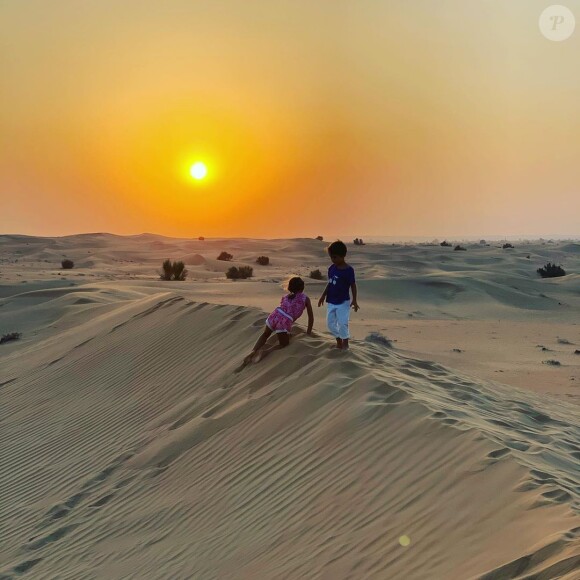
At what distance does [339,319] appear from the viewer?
7.34 metres

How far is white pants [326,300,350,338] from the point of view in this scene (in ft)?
24.0

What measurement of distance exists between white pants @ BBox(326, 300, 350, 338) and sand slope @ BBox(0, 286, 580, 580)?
0.24 meters

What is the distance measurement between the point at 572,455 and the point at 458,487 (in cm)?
180

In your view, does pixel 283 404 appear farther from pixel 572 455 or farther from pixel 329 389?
pixel 572 455

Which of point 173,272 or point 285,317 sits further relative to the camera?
point 173,272

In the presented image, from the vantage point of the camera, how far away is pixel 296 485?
4.72 meters

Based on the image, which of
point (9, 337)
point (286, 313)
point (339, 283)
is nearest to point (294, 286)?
point (286, 313)

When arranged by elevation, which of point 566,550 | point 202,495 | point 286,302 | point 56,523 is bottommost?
point 56,523

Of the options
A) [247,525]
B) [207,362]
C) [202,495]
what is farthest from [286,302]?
[247,525]

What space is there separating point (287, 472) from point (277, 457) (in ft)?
1.00

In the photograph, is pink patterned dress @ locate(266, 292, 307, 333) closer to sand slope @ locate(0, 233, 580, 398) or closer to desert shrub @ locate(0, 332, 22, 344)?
sand slope @ locate(0, 233, 580, 398)

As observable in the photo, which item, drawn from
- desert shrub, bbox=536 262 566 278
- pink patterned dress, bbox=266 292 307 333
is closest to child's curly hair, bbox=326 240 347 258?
pink patterned dress, bbox=266 292 307 333

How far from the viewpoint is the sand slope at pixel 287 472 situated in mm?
3561

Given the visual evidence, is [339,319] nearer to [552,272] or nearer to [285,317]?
[285,317]
